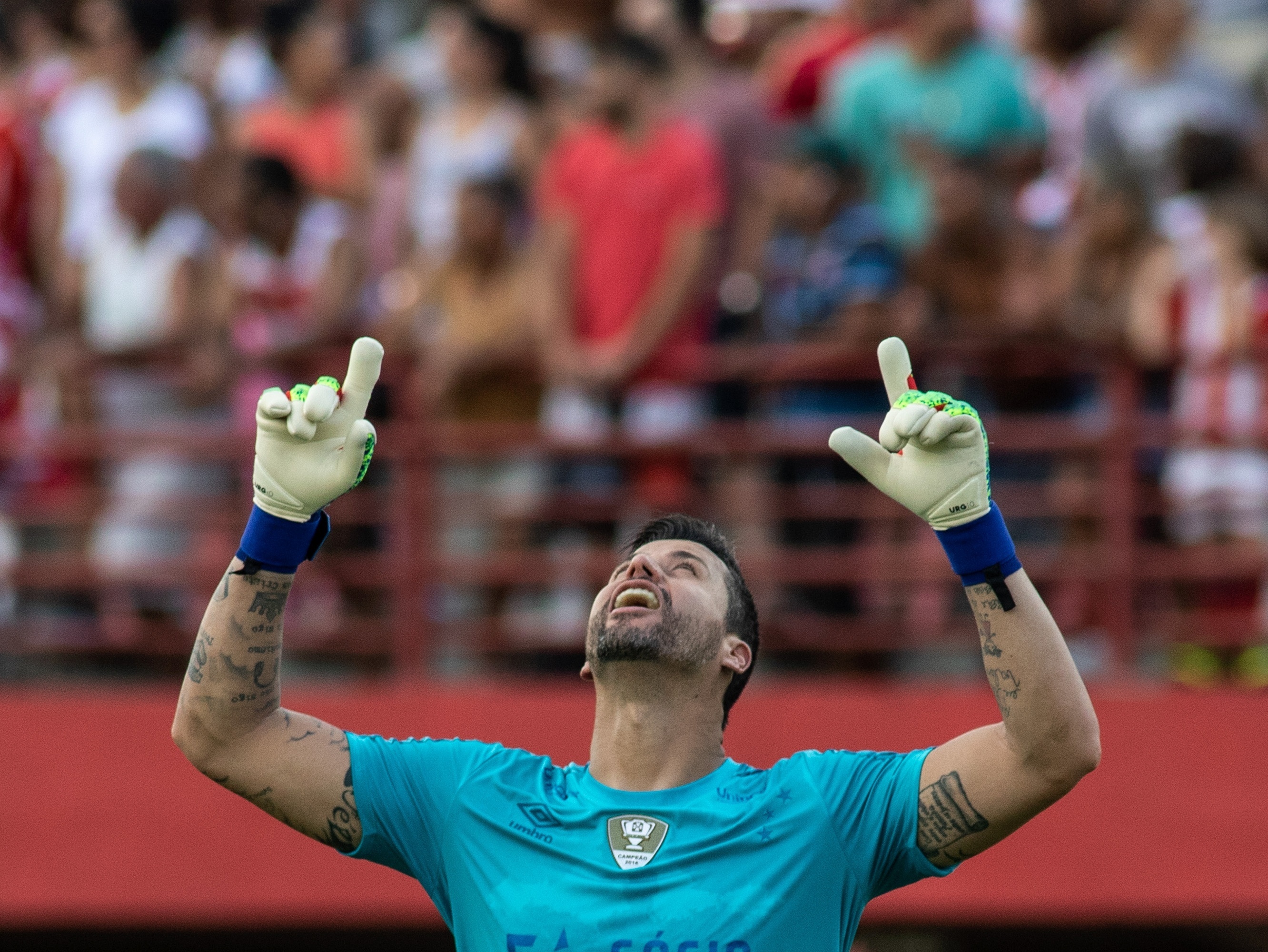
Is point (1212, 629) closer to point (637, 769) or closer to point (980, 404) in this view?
point (980, 404)

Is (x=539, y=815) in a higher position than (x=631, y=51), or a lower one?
lower

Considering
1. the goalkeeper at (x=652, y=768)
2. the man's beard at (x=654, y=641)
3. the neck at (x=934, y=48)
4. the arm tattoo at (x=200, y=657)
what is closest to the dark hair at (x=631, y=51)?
the neck at (x=934, y=48)

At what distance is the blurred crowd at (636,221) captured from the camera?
603 cm

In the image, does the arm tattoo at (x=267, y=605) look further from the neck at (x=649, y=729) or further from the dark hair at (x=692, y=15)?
the dark hair at (x=692, y=15)

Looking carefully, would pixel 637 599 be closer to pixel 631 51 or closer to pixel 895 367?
pixel 895 367

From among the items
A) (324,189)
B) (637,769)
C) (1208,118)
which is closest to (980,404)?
(1208,118)

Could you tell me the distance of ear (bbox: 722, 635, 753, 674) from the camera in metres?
3.39

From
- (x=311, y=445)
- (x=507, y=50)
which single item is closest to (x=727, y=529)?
(x=507, y=50)

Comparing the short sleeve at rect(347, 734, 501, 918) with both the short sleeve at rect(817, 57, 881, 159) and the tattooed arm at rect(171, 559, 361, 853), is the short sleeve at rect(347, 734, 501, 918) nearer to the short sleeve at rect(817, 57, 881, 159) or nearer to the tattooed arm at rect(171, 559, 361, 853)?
the tattooed arm at rect(171, 559, 361, 853)

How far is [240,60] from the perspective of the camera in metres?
7.76

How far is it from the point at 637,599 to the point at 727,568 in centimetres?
30

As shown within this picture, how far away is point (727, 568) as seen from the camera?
3.53 meters

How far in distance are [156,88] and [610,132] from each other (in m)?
2.04

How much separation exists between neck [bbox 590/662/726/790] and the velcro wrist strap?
24.5 inches
